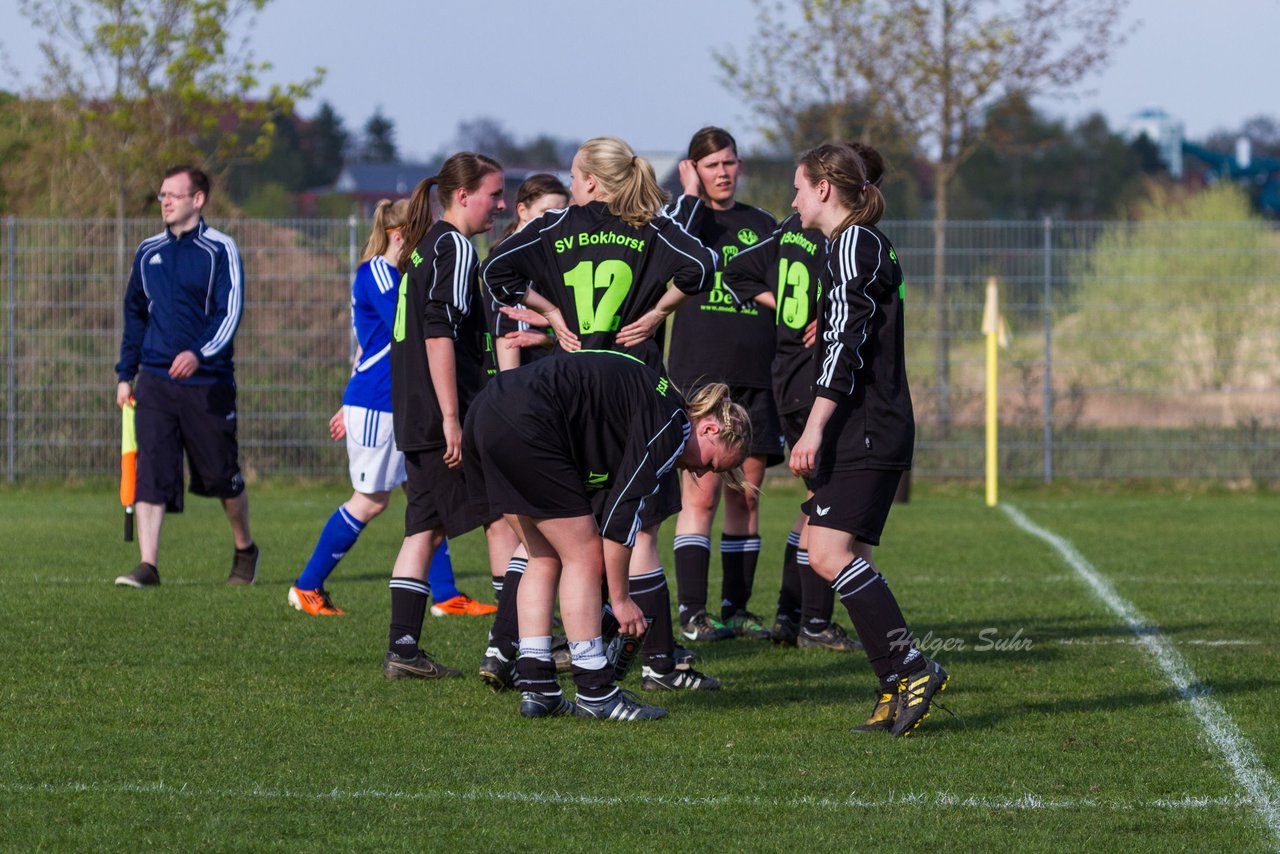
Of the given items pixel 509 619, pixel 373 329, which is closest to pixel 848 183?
pixel 509 619

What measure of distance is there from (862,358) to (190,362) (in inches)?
186

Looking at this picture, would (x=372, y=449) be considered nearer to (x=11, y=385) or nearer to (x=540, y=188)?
(x=540, y=188)

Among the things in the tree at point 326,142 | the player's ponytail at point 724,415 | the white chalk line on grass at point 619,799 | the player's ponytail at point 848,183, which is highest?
the tree at point 326,142

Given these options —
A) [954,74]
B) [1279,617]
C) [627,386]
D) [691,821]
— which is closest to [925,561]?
[1279,617]

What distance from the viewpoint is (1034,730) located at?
220 inches

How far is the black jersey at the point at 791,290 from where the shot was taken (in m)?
7.17

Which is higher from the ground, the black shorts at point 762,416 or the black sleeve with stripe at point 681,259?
the black sleeve with stripe at point 681,259

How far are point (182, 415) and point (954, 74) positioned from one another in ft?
42.8

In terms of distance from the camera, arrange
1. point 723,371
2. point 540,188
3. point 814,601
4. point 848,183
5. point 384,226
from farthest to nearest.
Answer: point 384,226 → point 723,371 → point 540,188 → point 814,601 → point 848,183

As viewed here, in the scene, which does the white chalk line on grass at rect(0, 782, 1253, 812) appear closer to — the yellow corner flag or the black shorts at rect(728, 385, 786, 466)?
the black shorts at rect(728, 385, 786, 466)

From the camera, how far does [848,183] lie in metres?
5.73

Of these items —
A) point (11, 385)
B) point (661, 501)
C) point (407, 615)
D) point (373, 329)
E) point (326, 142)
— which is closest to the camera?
point (661, 501)

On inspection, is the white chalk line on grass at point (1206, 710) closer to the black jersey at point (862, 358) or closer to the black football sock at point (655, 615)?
the black jersey at point (862, 358)

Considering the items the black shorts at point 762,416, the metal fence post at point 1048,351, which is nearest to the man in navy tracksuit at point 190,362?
the black shorts at point 762,416
